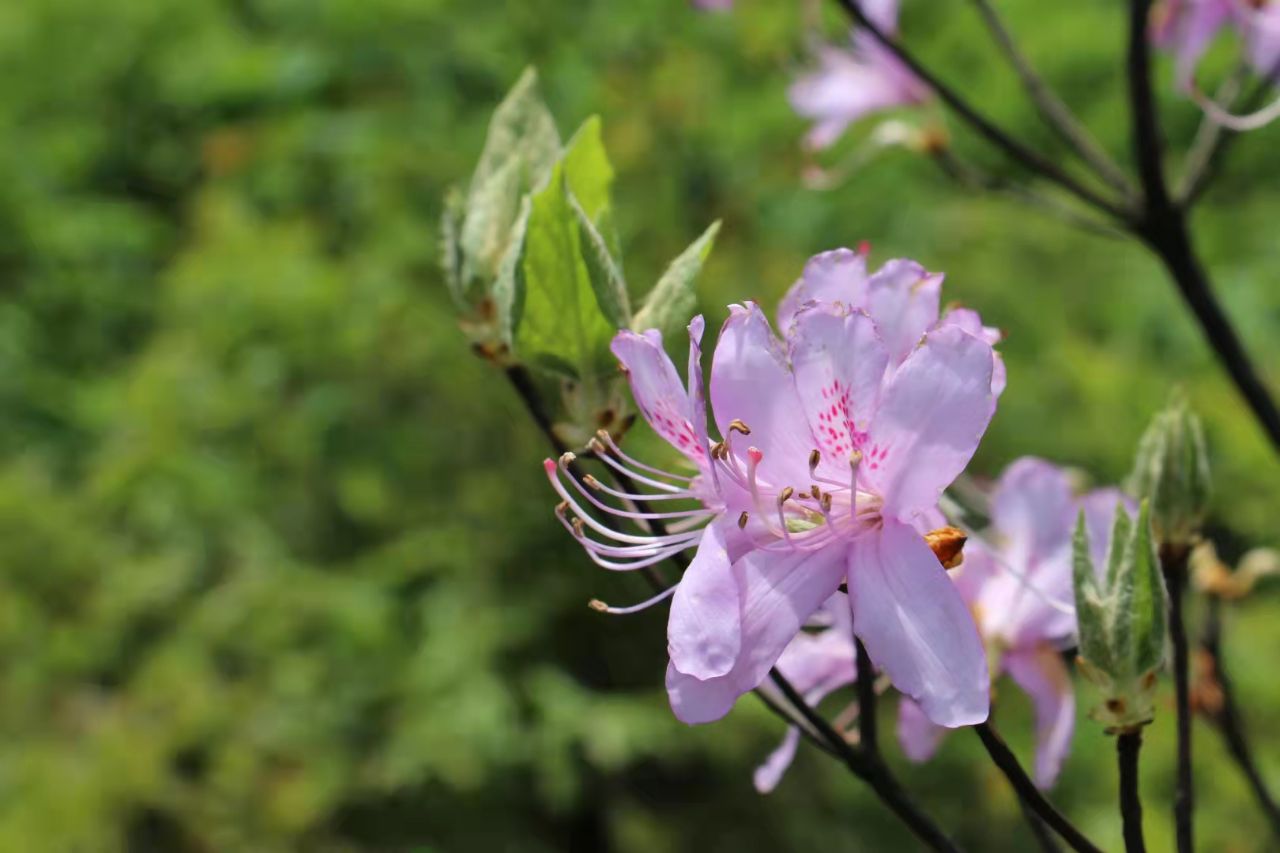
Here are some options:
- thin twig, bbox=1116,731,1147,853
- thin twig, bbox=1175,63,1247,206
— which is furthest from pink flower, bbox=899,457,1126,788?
thin twig, bbox=1175,63,1247,206

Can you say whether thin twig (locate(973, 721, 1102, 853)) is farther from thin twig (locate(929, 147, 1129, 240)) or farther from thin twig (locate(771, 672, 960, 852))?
thin twig (locate(929, 147, 1129, 240))

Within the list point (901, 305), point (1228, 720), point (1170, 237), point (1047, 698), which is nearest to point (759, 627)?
point (901, 305)

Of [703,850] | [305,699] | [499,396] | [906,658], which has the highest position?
[906,658]

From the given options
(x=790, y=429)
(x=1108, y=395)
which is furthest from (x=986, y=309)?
(x=790, y=429)

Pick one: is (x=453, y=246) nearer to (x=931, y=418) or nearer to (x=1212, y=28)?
(x=931, y=418)

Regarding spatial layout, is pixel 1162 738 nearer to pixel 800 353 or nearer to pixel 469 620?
pixel 469 620
